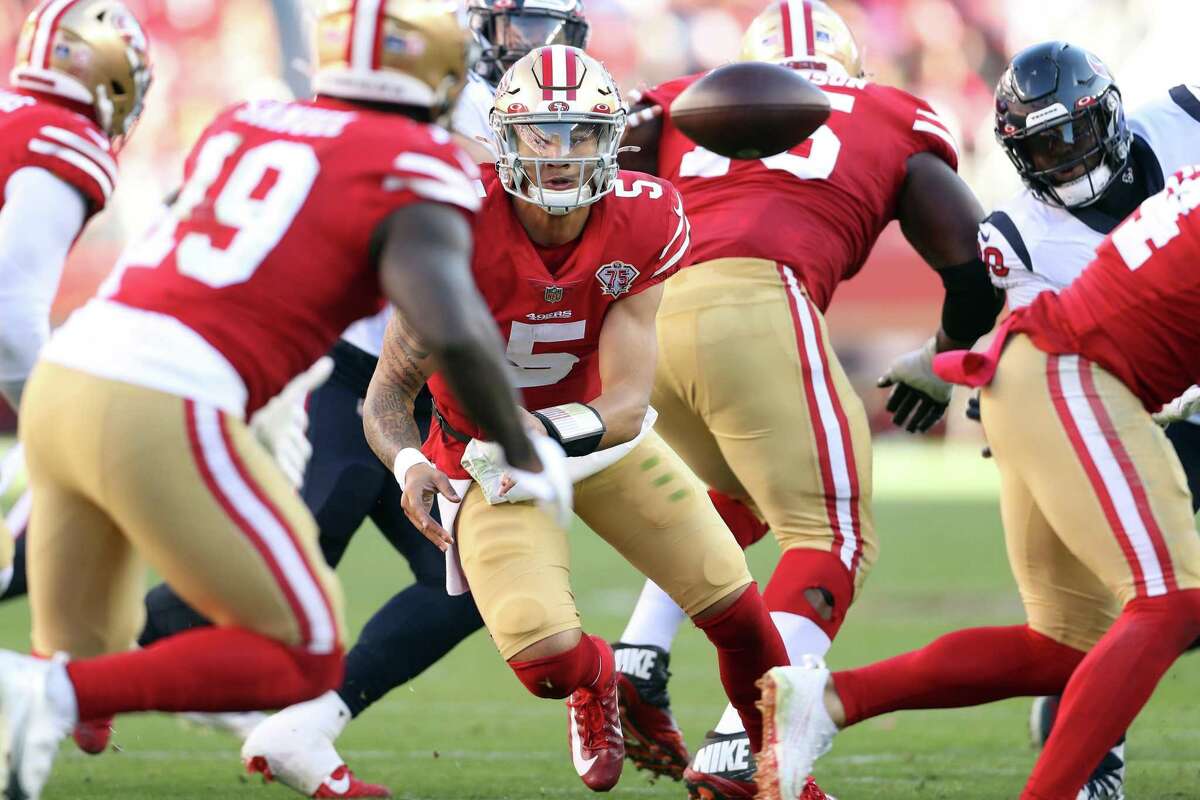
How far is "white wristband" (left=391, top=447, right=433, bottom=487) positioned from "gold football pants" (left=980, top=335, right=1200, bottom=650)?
117cm

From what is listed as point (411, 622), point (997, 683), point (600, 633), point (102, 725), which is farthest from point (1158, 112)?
point (600, 633)

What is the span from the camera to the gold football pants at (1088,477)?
3379 millimetres

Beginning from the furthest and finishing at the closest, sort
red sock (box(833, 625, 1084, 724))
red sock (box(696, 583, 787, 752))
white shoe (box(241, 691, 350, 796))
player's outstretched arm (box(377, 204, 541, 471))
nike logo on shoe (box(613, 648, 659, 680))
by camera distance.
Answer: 1. nike logo on shoe (box(613, 648, 659, 680))
2. white shoe (box(241, 691, 350, 796))
3. red sock (box(696, 583, 787, 752))
4. red sock (box(833, 625, 1084, 724))
5. player's outstretched arm (box(377, 204, 541, 471))

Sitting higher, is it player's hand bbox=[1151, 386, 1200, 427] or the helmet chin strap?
the helmet chin strap

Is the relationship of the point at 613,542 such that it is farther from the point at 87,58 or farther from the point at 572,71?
the point at 87,58

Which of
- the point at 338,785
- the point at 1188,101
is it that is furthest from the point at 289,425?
the point at 1188,101

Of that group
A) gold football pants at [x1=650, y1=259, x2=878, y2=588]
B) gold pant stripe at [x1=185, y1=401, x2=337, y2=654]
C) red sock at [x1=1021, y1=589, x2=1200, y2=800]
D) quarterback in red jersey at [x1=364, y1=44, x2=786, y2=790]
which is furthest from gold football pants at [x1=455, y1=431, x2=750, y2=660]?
gold pant stripe at [x1=185, y1=401, x2=337, y2=654]

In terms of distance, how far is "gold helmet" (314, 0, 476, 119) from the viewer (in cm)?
293

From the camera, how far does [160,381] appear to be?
2.76 meters

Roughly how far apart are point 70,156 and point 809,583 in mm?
1910

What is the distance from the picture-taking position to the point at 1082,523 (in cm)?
343

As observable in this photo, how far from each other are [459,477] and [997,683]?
1237 millimetres

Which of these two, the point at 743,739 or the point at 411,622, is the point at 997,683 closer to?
the point at 743,739

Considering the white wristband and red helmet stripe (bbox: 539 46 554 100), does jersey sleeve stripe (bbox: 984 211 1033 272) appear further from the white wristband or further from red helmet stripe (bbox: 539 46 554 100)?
the white wristband
